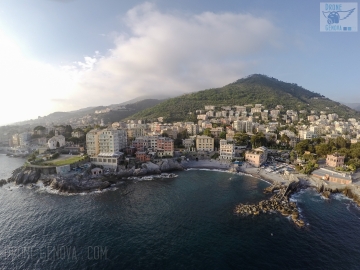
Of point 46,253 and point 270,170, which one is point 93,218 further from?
point 270,170

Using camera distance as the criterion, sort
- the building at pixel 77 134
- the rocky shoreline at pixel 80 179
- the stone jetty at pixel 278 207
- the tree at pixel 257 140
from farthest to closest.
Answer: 1. the building at pixel 77 134
2. the tree at pixel 257 140
3. the rocky shoreline at pixel 80 179
4. the stone jetty at pixel 278 207

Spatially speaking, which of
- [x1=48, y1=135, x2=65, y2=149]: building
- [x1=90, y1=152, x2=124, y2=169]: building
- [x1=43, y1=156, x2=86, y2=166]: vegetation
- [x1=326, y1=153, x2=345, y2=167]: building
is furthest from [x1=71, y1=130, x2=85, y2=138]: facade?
[x1=326, y1=153, x2=345, y2=167]: building

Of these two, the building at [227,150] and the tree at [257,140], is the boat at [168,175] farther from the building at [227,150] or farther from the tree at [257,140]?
the tree at [257,140]

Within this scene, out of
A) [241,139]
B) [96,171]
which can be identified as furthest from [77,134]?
[241,139]

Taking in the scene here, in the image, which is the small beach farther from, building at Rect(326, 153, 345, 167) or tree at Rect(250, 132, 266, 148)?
tree at Rect(250, 132, 266, 148)

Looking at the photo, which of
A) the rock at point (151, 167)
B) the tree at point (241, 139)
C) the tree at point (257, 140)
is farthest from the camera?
the tree at point (241, 139)

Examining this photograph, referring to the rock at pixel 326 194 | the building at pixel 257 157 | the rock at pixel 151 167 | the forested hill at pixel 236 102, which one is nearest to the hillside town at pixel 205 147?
the building at pixel 257 157
